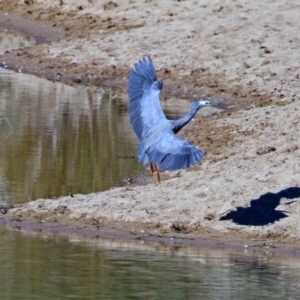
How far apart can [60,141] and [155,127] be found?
3228mm

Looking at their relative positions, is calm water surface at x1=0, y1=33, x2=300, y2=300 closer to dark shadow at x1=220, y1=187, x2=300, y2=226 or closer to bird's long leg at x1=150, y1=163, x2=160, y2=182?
bird's long leg at x1=150, y1=163, x2=160, y2=182

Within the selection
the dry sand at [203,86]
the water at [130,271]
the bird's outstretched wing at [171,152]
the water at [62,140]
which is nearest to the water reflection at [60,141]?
the water at [62,140]

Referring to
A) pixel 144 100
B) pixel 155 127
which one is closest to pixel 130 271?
pixel 155 127

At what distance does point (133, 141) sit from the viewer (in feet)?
42.1

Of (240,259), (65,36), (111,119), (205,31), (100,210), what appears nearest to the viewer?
(240,259)

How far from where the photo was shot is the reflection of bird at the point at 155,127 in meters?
8.93

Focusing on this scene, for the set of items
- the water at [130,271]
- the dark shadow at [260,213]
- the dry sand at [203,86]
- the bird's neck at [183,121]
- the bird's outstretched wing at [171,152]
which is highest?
the bird's neck at [183,121]

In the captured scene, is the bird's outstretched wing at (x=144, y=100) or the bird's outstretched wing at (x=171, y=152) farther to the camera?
the bird's outstretched wing at (x=144, y=100)

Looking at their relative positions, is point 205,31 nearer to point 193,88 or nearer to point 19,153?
point 193,88

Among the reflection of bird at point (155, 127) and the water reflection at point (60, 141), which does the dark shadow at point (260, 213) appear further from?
the water reflection at point (60, 141)

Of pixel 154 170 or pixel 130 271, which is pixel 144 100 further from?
pixel 130 271

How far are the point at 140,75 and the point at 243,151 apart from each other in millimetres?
1694

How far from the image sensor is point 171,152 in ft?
29.5

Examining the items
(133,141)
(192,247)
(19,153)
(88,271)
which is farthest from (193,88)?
(88,271)
